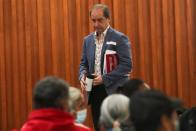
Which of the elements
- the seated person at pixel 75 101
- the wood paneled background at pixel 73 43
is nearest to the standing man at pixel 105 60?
the seated person at pixel 75 101

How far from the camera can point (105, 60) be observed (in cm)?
416

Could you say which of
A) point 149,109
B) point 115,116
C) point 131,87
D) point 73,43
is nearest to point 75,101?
point 131,87

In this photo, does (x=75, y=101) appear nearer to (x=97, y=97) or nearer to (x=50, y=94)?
(x=50, y=94)

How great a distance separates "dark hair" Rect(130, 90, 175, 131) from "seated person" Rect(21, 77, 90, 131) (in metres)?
0.44

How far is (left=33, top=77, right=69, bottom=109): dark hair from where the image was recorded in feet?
7.47

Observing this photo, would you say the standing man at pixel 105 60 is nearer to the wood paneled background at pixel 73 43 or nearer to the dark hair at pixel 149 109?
the wood paneled background at pixel 73 43

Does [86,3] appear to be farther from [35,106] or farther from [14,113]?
[35,106]

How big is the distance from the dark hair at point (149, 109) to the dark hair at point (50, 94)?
0.47m

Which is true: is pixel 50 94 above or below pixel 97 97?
above

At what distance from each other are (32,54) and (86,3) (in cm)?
98

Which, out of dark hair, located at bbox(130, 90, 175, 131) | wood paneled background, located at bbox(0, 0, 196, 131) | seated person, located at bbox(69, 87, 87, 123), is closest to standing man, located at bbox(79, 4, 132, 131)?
seated person, located at bbox(69, 87, 87, 123)

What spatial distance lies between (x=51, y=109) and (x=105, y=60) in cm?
195

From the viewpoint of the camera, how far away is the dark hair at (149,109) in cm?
186

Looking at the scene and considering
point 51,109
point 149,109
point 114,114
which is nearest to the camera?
point 149,109
